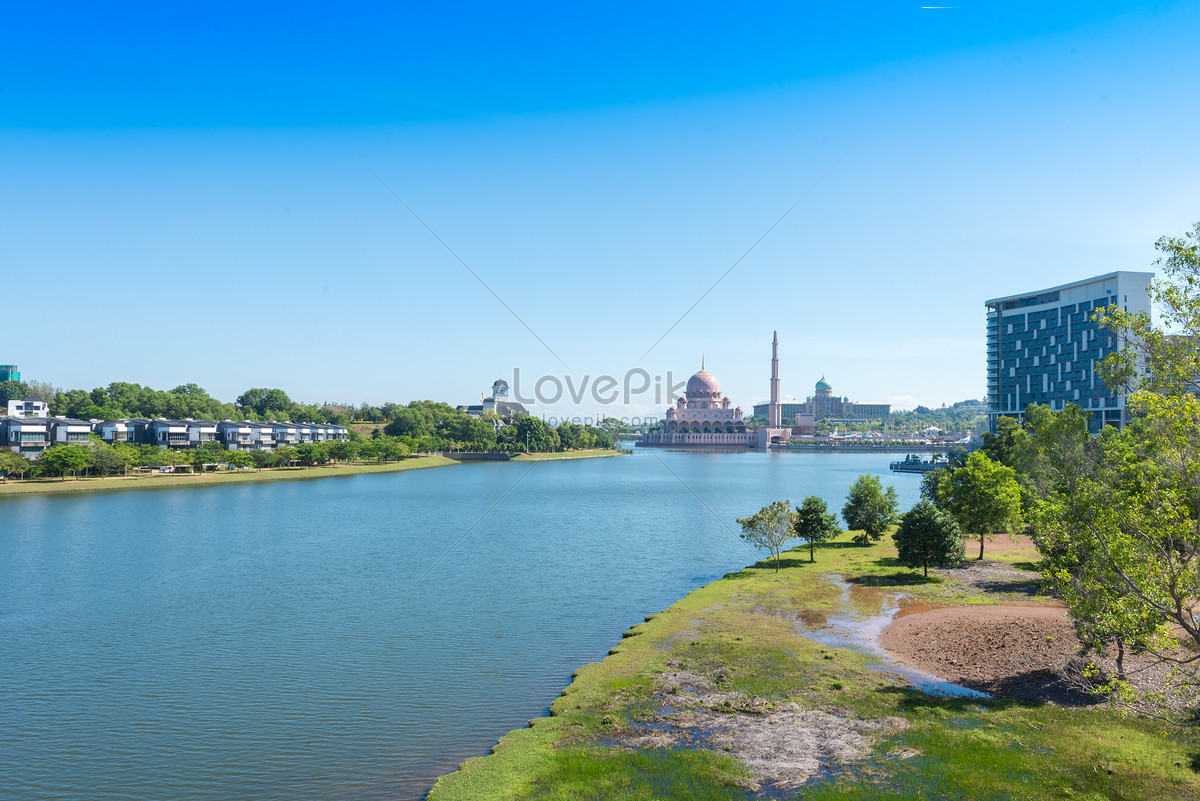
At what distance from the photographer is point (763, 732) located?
64.7 feet

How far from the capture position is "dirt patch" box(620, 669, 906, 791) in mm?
Result: 17844

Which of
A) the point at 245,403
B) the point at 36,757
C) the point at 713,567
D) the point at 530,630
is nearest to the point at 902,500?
the point at 713,567

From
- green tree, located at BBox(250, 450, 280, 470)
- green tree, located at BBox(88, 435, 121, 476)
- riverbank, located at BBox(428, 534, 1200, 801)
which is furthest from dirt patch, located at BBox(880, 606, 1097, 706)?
green tree, located at BBox(250, 450, 280, 470)

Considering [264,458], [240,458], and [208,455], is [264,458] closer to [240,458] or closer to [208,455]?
[240,458]

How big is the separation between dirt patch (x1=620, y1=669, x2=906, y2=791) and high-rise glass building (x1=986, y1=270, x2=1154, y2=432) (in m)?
122

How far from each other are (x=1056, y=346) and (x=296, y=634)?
151 metres

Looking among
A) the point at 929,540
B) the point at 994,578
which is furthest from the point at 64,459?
the point at 994,578

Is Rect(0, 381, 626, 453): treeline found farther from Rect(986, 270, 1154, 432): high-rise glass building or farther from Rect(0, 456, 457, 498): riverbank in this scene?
Rect(986, 270, 1154, 432): high-rise glass building

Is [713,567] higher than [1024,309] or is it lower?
lower

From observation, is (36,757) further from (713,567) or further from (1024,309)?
(1024,309)

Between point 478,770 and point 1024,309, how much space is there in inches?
Answer: 6395

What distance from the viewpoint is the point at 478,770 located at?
1822 centimetres

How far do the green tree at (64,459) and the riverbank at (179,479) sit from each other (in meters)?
1.74

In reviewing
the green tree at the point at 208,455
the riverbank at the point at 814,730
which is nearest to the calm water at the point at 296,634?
the riverbank at the point at 814,730
